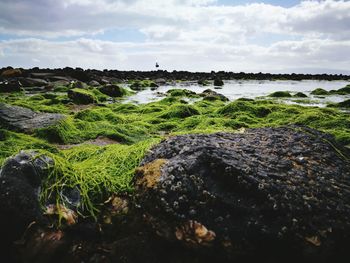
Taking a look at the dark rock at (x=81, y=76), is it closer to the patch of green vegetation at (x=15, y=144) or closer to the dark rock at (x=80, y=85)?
the dark rock at (x=80, y=85)

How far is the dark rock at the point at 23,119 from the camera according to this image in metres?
6.02

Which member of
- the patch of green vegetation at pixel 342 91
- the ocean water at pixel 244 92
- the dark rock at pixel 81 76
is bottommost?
the ocean water at pixel 244 92

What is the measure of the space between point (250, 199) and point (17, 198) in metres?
1.89

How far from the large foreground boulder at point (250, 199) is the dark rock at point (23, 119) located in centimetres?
396

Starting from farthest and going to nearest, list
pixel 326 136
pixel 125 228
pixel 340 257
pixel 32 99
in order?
pixel 32 99, pixel 326 136, pixel 125 228, pixel 340 257

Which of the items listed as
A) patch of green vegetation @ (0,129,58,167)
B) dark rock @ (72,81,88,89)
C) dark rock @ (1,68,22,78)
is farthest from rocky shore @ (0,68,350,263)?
dark rock @ (1,68,22,78)

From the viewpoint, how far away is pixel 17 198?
2605mm

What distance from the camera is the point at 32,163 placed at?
2.84m

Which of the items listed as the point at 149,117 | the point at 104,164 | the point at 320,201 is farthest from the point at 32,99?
the point at 320,201

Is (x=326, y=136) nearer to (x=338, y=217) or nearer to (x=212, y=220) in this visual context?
(x=338, y=217)

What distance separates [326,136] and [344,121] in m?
4.31

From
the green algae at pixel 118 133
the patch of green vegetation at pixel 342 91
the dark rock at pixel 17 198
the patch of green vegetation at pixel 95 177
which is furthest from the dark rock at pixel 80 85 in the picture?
the dark rock at pixel 17 198

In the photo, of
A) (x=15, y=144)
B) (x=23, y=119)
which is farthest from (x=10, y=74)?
(x=15, y=144)

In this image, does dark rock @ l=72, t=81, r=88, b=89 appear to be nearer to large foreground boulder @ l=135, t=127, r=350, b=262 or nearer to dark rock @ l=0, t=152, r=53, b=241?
dark rock @ l=0, t=152, r=53, b=241
